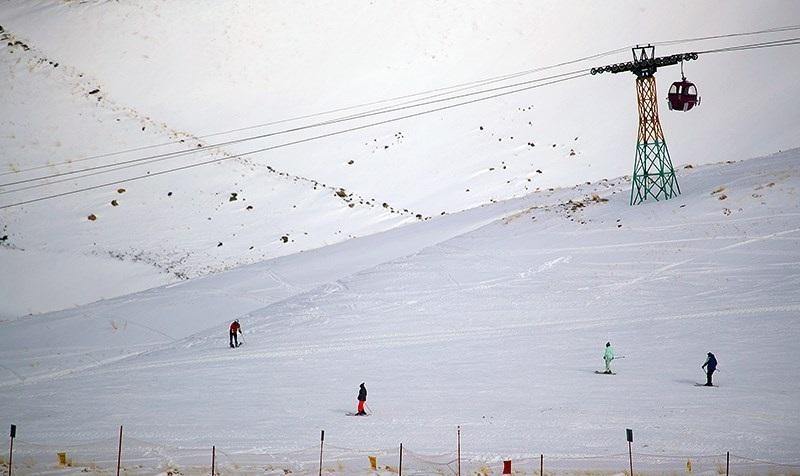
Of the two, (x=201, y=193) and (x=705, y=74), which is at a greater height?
(x=705, y=74)

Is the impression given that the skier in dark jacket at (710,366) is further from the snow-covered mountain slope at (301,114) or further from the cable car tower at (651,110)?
the snow-covered mountain slope at (301,114)

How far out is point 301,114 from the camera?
60.8 meters

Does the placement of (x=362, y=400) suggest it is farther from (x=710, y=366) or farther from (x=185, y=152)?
(x=185, y=152)

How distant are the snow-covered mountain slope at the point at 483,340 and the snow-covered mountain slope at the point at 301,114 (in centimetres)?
533

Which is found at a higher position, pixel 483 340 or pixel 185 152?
pixel 185 152

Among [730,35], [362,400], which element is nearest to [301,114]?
[730,35]

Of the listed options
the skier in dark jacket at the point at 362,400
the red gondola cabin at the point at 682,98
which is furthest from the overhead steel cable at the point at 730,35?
the skier in dark jacket at the point at 362,400

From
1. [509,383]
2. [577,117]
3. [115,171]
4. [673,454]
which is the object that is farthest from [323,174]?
[673,454]

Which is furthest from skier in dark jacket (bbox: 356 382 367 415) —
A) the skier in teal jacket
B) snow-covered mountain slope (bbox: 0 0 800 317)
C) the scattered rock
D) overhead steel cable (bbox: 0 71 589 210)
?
overhead steel cable (bbox: 0 71 589 210)

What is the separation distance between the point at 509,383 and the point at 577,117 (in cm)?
3713

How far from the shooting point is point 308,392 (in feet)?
82.4

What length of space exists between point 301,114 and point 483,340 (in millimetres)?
34519

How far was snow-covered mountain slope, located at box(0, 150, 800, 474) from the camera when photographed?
21.0 m

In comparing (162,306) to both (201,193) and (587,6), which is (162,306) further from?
(587,6)
